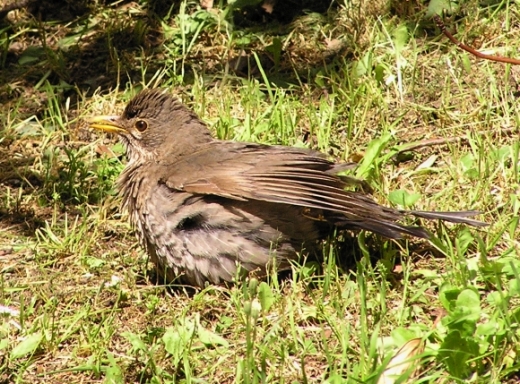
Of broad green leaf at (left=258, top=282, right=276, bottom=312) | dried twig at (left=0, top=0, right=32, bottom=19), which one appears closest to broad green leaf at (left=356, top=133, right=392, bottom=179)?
broad green leaf at (left=258, top=282, right=276, bottom=312)

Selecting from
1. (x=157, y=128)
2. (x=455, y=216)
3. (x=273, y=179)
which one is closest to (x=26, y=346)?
(x=273, y=179)

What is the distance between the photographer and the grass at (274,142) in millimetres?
4488

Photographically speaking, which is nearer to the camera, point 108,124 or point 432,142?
point 108,124

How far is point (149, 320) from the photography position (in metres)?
5.05

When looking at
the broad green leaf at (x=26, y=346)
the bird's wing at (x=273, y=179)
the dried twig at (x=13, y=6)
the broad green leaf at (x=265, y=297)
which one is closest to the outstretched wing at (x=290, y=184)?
the bird's wing at (x=273, y=179)

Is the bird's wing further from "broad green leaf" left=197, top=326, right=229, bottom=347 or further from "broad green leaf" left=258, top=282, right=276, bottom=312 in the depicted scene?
"broad green leaf" left=197, top=326, right=229, bottom=347

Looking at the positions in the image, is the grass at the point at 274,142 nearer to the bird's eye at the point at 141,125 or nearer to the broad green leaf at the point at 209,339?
the broad green leaf at the point at 209,339

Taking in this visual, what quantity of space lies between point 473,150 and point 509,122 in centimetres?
38

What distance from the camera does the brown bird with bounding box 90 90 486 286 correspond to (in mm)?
5207

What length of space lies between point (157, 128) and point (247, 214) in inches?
39.8

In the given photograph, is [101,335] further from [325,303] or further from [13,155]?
[13,155]

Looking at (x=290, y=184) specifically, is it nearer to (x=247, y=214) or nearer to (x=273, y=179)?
(x=273, y=179)

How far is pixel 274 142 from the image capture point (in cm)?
643

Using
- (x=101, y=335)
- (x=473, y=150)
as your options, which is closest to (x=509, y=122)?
(x=473, y=150)
